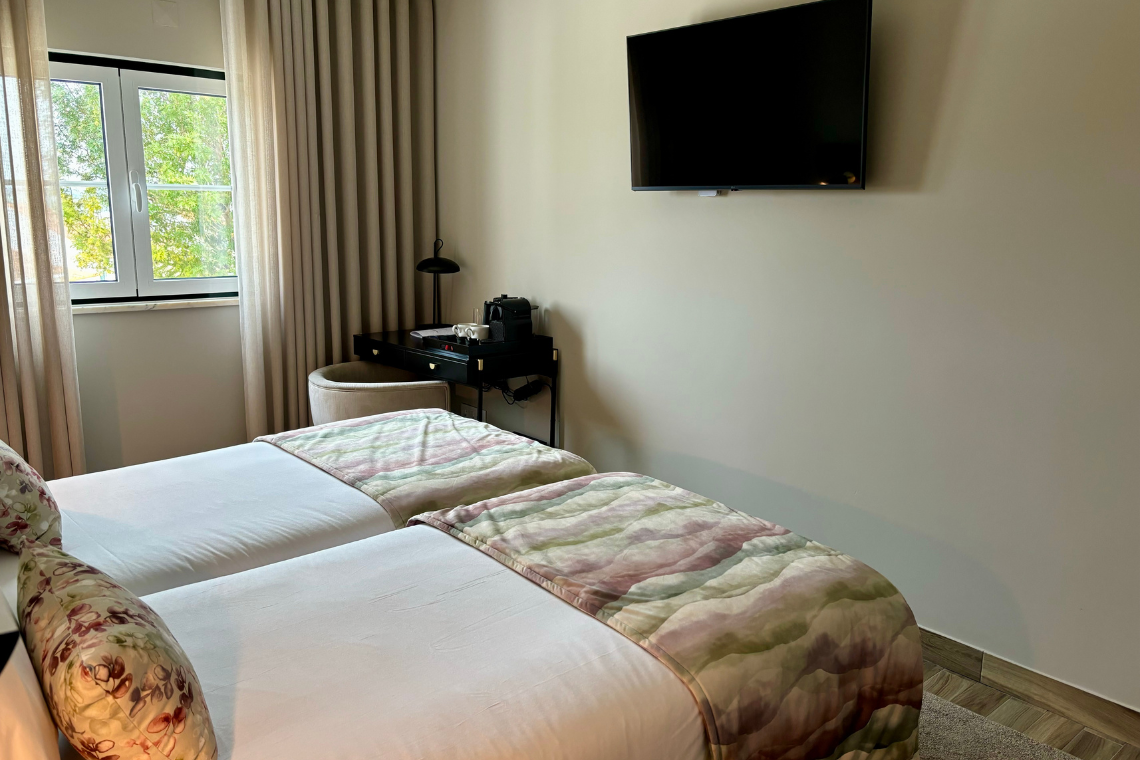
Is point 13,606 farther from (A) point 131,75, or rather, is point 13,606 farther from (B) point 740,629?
(A) point 131,75

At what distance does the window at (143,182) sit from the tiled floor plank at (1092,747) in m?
3.99

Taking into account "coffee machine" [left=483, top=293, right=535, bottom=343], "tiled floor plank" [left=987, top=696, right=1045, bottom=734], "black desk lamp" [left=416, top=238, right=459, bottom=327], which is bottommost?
"tiled floor plank" [left=987, top=696, right=1045, bottom=734]

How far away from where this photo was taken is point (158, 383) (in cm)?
404

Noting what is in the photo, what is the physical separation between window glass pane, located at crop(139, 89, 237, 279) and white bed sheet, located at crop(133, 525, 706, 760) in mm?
2746

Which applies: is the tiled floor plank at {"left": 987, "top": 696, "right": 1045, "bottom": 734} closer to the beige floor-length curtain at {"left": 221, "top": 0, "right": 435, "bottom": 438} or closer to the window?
the beige floor-length curtain at {"left": 221, "top": 0, "right": 435, "bottom": 438}

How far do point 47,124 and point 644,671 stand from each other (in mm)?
3420

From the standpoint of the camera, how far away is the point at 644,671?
1487mm

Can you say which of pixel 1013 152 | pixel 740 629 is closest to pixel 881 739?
pixel 740 629

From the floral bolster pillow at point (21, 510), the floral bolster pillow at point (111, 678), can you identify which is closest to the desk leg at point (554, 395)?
the floral bolster pillow at point (21, 510)

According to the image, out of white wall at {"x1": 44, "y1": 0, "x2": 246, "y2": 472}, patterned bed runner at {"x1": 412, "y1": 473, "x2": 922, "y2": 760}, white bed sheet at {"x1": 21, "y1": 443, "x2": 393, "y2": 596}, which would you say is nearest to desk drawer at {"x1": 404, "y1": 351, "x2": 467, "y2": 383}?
white wall at {"x1": 44, "y1": 0, "x2": 246, "y2": 472}

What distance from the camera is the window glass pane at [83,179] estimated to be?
3.70 meters

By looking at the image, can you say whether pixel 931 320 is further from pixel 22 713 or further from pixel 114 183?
pixel 114 183

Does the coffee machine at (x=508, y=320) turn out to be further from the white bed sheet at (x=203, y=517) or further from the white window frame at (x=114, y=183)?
the white window frame at (x=114, y=183)

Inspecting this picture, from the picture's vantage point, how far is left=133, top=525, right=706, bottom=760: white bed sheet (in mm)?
1308
